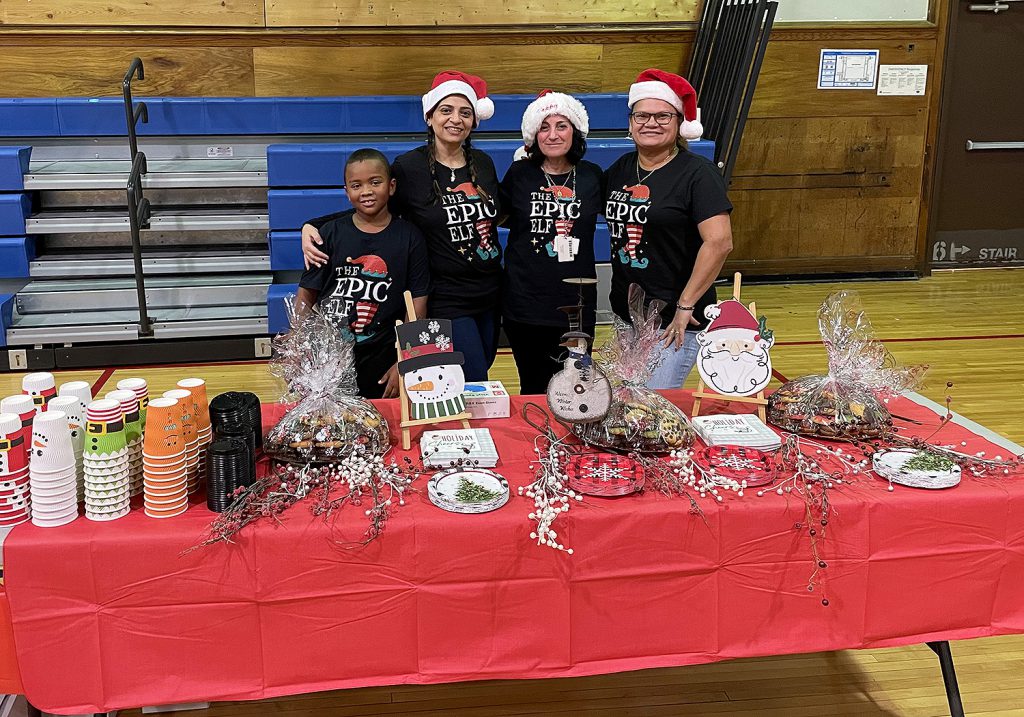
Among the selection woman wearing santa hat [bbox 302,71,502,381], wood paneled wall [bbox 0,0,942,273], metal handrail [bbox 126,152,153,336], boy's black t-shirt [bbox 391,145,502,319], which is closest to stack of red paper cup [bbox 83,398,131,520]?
woman wearing santa hat [bbox 302,71,502,381]

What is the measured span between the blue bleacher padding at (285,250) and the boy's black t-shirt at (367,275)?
2735 mm

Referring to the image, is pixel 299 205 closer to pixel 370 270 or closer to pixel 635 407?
pixel 370 270

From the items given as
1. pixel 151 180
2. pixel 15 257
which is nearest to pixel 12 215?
pixel 15 257

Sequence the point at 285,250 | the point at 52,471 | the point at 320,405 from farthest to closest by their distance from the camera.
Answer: the point at 285,250 → the point at 320,405 → the point at 52,471

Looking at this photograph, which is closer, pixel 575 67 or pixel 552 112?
pixel 552 112

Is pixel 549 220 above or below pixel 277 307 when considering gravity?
above

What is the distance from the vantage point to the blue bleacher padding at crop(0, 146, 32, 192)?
5227mm

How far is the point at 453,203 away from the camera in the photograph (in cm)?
285

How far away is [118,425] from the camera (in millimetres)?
1770

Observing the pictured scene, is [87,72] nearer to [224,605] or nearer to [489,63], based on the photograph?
[489,63]

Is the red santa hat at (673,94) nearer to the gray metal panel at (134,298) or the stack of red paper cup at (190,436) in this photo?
the stack of red paper cup at (190,436)

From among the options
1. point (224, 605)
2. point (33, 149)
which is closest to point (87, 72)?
point (33, 149)

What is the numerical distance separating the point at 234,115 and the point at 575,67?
7.57 ft

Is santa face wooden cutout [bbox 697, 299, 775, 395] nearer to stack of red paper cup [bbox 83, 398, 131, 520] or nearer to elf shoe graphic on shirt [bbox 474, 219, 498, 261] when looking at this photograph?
elf shoe graphic on shirt [bbox 474, 219, 498, 261]
